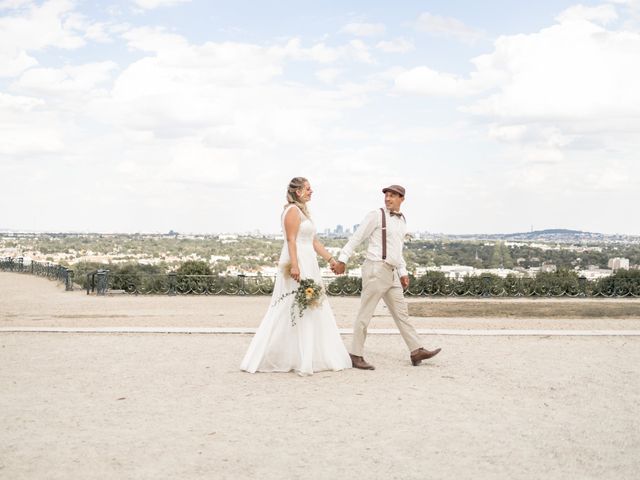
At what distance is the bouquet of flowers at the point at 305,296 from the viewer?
336 inches

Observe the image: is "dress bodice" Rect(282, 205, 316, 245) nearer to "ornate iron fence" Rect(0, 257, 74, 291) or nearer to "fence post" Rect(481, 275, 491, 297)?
"fence post" Rect(481, 275, 491, 297)

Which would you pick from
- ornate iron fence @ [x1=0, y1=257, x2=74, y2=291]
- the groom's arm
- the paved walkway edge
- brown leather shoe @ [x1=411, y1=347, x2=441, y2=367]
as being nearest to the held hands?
the groom's arm

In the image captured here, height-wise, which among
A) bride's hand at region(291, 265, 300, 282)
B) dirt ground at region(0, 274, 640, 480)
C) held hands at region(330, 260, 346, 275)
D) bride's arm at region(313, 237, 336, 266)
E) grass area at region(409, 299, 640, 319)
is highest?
bride's arm at region(313, 237, 336, 266)

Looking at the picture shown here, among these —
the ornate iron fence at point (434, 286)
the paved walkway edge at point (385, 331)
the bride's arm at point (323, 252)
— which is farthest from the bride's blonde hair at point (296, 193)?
the ornate iron fence at point (434, 286)

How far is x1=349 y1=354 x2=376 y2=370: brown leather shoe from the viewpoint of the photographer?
28.7ft

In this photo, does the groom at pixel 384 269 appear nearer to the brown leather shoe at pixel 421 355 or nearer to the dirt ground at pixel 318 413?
the brown leather shoe at pixel 421 355

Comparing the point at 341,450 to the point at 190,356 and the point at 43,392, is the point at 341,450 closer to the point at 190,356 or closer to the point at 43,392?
the point at 43,392

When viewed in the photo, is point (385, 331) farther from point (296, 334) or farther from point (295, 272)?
point (295, 272)

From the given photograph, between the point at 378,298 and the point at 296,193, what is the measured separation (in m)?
1.68

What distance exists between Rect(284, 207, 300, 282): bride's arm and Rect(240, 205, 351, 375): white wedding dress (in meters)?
0.07

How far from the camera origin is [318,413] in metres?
6.52

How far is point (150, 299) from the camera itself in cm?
2261

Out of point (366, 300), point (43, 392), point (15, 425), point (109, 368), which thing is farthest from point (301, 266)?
point (15, 425)

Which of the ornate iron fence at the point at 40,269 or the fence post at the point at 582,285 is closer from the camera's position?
the fence post at the point at 582,285
